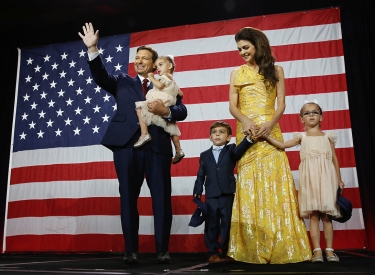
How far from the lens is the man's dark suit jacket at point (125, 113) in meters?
2.58

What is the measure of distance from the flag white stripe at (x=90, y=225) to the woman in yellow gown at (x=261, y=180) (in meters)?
1.66

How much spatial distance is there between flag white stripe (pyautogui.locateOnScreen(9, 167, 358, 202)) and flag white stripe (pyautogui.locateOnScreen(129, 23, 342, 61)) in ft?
4.65

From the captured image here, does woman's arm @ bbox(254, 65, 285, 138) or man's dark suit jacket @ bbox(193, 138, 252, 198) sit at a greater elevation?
woman's arm @ bbox(254, 65, 285, 138)

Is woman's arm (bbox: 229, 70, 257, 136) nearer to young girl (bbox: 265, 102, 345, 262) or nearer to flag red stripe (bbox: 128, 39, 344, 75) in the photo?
young girl (bbox: 265, 102, 345, 262)

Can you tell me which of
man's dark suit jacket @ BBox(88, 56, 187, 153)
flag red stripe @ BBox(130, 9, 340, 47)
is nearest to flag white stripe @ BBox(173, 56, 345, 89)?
flag red stripe @ BBox(130, 9, 340, 47)

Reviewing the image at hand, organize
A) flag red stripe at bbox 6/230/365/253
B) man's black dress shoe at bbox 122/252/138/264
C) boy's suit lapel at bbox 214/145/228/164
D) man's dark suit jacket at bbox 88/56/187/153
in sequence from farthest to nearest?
flag red stripe at bbox 6/230/365/253, boy's suit lapel at bbox 214/145/228/164, man's dark suit jacket at bbox 88/56/187/153, man's black dress shoe at bbox 122/252/138/264

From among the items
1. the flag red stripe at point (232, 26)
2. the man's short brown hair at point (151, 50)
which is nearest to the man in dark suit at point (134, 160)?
the man's short brown hair at point (151, 50)

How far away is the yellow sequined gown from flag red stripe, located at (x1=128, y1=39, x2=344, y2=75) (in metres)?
1.84

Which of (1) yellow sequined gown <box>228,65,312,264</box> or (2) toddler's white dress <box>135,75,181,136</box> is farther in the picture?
(2) toddler's white dress <box>135,75,181,136</box>

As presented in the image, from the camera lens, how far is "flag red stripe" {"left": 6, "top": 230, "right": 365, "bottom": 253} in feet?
12.8

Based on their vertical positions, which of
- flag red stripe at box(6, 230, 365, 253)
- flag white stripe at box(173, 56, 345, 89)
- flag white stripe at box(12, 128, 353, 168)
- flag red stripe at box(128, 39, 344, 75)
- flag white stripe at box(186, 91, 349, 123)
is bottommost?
flag red stripe at box(6, 230, 365, 253)

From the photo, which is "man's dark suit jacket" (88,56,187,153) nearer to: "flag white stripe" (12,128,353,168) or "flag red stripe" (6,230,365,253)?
"flag white stripe" (12,128,353,168)

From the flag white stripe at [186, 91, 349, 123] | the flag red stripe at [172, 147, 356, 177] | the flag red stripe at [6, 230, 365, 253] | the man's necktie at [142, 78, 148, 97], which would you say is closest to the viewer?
the man's necktie at [142, 78, 148, 97]

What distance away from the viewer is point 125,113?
2662mm
